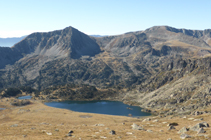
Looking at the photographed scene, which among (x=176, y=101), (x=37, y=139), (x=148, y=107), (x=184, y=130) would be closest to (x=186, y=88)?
(x=176, y=101)

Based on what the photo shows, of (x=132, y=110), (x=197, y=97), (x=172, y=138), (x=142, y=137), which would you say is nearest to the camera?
(x=172, y=138)

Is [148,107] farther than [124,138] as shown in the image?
Yes

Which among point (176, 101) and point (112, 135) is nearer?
point (112, 135)

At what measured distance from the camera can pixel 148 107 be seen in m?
196

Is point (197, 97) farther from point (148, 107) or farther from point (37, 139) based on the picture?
point (37, 139)

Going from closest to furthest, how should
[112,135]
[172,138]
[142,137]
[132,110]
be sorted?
[172,138], [142,137], [112,135], [132,110]

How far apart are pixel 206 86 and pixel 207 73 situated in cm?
3045

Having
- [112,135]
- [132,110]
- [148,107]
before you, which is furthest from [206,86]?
[112,135]

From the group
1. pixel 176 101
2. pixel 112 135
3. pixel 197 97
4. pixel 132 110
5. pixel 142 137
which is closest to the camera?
pixel 142 137

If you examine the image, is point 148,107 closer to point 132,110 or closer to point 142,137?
point 132,110

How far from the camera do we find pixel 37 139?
46000 millimetres

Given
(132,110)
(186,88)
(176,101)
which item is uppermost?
(186,88)

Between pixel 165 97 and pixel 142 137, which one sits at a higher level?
pixel 142 137

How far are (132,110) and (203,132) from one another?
6021 inches
